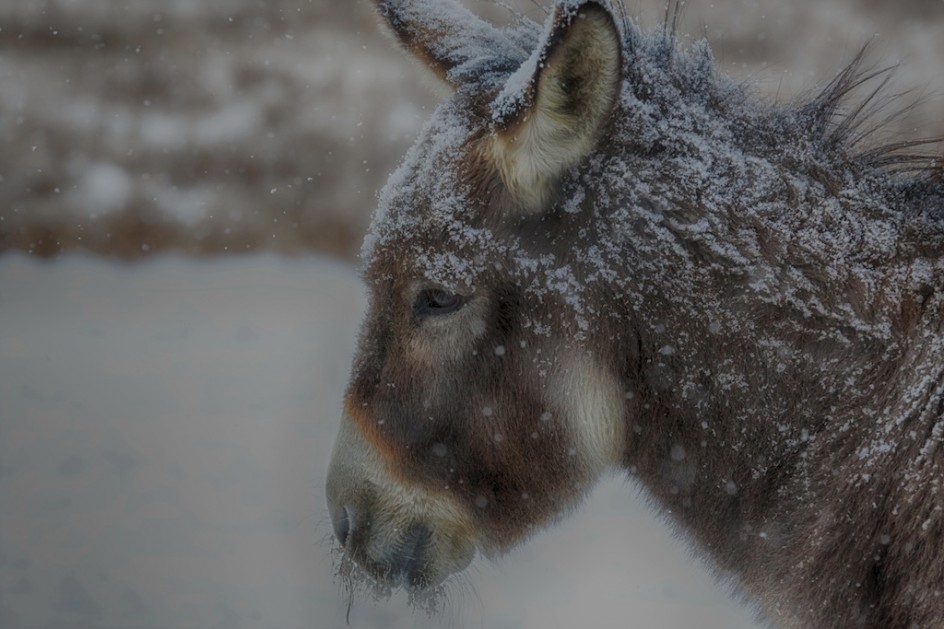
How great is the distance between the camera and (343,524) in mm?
2090

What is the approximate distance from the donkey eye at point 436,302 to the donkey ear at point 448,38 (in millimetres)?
484

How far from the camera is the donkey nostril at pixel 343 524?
2.08 meters

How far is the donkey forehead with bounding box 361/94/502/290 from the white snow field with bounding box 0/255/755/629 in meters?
0.78

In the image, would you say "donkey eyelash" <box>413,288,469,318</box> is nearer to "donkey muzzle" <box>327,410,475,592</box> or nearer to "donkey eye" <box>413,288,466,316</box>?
"donkey eye" <box>413,288,466,316</box>

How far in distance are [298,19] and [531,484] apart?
5.50m

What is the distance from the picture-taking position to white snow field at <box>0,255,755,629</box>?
4117mm

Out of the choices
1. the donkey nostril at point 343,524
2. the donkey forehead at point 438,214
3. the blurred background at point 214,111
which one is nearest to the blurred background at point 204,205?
the blurred background at point 214,111

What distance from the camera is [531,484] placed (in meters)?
1.99

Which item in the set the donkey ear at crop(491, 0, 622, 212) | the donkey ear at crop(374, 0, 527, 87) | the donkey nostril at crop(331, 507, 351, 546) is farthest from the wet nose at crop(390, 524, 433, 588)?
the donkey ear at crop(374, 0, 527, 87)

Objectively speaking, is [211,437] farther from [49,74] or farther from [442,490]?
[442,490]

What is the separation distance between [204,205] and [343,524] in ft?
17.1

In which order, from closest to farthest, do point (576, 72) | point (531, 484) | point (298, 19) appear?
→ 1. point (576, 72)
2. point (531, 484)
3. point (298, 19)

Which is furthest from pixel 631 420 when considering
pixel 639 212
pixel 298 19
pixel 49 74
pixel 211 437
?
pixel 49 74

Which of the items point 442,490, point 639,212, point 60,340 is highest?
point 639,212
